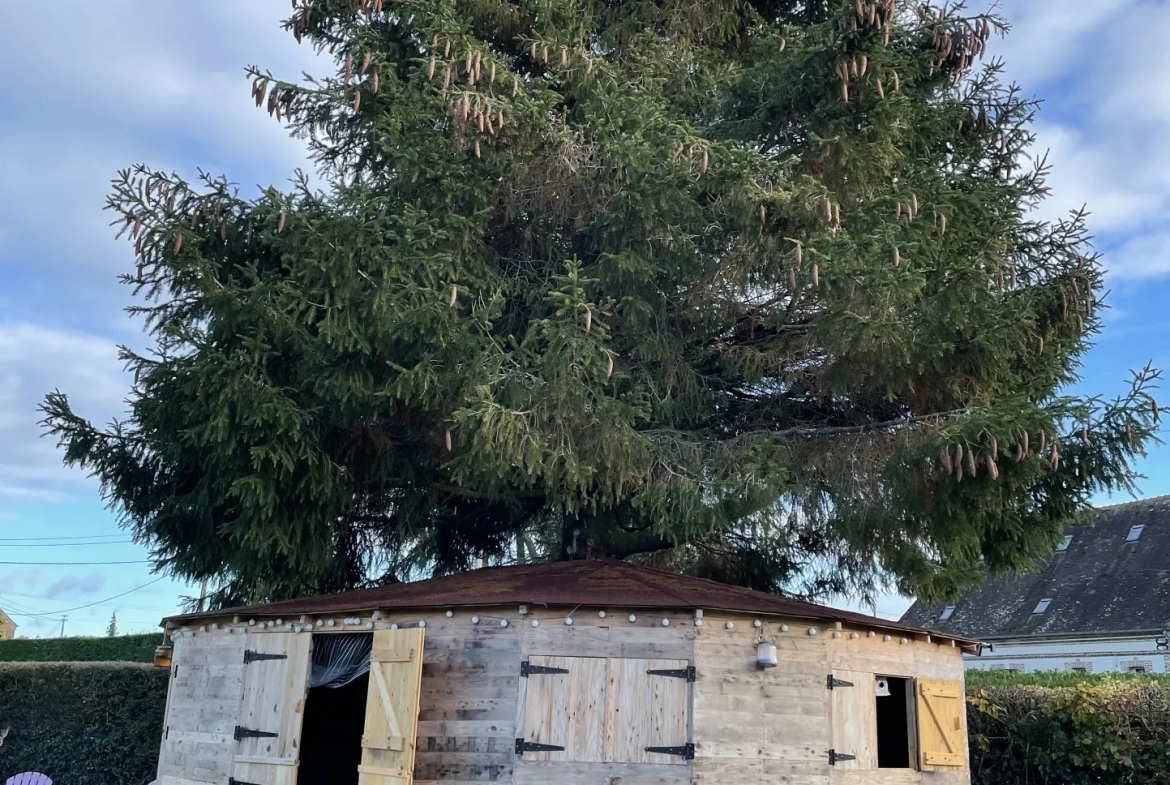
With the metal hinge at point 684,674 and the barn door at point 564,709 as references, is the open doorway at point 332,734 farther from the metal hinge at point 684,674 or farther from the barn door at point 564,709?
the metal hinge at point 684,674

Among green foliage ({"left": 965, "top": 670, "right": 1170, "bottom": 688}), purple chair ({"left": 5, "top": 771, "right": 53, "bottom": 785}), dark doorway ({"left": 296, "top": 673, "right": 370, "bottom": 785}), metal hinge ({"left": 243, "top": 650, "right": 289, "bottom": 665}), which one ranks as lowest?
purple chair ({"left": 5, "top": 771, "right": 53, "bottom": 785})

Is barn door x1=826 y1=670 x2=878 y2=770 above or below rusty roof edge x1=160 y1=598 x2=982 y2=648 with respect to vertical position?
below

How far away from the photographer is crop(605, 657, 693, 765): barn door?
8.35 meters

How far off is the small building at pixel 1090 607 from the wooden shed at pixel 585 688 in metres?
Result: 14.4

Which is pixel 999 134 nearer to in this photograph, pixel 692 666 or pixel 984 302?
pixel 984 302

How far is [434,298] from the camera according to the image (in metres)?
9.55

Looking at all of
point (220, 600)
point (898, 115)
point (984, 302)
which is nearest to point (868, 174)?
point (898, 115)

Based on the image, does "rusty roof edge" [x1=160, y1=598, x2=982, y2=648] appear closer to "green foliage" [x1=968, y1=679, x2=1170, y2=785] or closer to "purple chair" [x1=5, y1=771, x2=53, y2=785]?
"green foliage" [x1=968, y1=679, x2=1170, y2=785]

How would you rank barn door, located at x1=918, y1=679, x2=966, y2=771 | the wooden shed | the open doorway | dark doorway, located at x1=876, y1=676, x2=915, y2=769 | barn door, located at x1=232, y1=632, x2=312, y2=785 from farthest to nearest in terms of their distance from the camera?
dark doorway, located at x1=876, y1=676, x2=915, y2=769 → the open doorway → barn door, located at x1=918, y1=679, x2=966, y2=771 → barn door, located at x1=232, y1=632, x2=312, y2=785 → the wooden shed

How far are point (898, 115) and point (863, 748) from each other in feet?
22.9

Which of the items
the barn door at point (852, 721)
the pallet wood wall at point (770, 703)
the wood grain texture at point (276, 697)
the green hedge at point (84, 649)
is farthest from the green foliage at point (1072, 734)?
the green hedge at point (84, 649)

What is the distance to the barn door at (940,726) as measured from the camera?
31.9 feet

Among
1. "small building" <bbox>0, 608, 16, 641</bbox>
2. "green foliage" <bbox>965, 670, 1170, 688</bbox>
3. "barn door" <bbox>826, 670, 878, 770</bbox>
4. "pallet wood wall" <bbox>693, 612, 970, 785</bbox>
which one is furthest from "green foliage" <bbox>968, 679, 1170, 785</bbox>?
"small building" <bbox>0, 608, 16, 641</bbox>

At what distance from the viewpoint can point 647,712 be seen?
844cm
